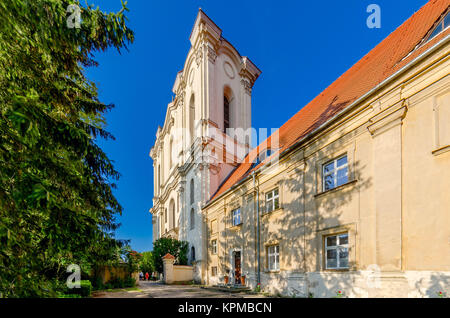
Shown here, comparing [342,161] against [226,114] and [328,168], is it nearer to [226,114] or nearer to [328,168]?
[328,168]

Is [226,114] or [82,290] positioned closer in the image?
[82,290]

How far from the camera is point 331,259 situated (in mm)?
9875

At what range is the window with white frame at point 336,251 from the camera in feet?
30.6

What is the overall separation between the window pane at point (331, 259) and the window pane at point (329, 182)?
237 cm

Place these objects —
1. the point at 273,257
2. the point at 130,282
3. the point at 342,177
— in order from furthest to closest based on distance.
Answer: the point at 130,282, the point at 273,257, the point at 342,177

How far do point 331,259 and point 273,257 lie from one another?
4.24 metres

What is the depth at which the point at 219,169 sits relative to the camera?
2441 cm

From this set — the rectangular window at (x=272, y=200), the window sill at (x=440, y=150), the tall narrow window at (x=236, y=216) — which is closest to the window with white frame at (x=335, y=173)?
the window sill at (x=440, y=150)

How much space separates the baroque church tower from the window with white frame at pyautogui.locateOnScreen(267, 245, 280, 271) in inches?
373

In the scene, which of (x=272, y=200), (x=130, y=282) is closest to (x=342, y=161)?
(x=272, y=200)

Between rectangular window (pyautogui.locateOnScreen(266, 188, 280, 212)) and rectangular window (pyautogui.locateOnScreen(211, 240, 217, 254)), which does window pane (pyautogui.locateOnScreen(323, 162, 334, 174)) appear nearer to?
rectangular window (pyautogui.locateOnScreen(266, 188, 280, 212))

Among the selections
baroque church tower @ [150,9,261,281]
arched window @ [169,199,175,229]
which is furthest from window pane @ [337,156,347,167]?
arched window @ [169,199,175,229]

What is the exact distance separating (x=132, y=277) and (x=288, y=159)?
53.2ft

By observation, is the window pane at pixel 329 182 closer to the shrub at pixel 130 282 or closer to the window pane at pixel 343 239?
the window pane at pixel 343 239
